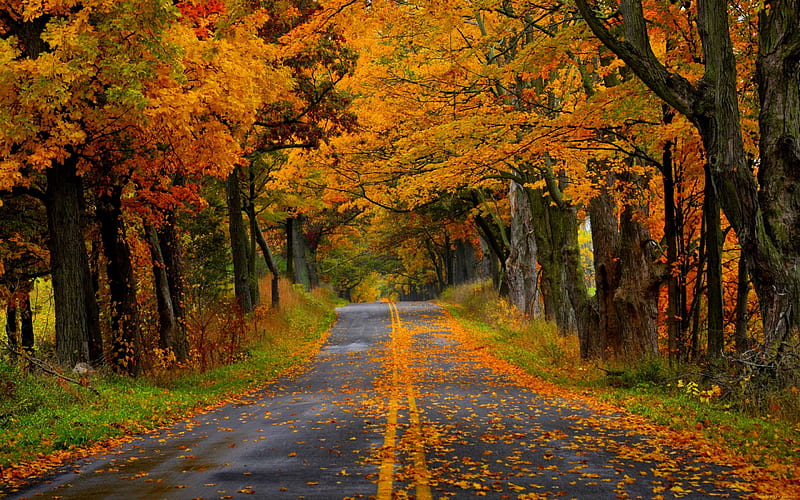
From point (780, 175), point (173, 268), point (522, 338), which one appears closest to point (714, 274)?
point (780, 175)

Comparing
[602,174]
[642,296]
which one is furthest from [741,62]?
[642,296]

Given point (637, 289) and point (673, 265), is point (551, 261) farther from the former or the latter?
point (673, 265)

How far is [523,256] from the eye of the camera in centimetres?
2698

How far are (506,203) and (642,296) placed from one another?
58.8 feet

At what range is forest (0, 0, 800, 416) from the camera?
9.37m

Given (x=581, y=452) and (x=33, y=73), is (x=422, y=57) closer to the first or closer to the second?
(x=33, y=73)

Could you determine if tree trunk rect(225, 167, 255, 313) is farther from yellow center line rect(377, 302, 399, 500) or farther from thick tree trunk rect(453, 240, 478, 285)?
thick tree trunk rect(453, 240, 478, 285)

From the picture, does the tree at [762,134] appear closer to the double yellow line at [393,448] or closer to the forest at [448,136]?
the forest at [448,136]

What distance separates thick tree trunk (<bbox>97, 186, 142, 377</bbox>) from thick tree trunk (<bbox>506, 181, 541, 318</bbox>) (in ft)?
47.0

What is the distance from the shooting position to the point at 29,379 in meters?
11.3

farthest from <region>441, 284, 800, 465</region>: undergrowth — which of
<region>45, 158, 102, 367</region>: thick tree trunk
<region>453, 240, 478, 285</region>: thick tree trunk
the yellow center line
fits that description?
<region>453, 240, 478, 285</region>: thick tree trunk

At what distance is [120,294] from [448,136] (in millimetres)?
7948

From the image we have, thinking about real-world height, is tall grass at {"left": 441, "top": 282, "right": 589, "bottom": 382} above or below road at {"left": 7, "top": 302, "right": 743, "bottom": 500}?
below

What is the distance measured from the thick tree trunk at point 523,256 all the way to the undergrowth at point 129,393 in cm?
852
